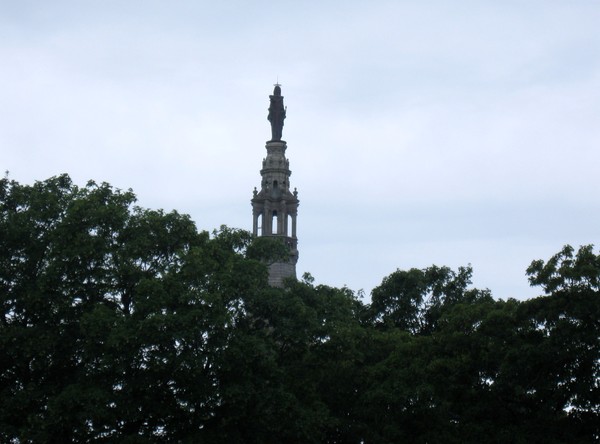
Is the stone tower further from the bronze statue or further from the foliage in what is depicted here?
the foliage

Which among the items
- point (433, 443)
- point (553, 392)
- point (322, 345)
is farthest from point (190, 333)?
point (553, 392)

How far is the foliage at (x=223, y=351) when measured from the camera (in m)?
39.8

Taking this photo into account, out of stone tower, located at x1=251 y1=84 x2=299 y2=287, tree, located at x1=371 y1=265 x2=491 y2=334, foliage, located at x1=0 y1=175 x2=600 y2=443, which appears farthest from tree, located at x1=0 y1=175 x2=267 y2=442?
stone tower, located at x1=251 y1=84 x2=299 y2=287

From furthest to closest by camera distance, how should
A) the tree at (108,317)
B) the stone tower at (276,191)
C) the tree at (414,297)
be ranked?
the stone tower at (276,191) → the tree at (414,297) → the tree at (108,317)

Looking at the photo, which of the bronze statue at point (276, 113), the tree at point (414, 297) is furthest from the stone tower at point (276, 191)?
the tree at point (414, 297)

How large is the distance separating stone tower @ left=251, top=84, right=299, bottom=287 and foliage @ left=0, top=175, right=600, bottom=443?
173 feet

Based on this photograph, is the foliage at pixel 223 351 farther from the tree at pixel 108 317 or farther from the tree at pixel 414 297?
the tree at pixel 414 297

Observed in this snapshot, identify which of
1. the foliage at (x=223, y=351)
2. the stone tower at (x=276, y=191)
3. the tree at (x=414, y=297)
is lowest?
the foliage at (x=223, y=351)

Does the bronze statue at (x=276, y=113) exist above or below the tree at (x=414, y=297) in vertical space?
above

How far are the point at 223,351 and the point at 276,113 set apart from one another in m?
64.2

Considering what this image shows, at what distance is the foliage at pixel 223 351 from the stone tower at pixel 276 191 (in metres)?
52.8

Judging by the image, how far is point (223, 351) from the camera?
4006 centimetres

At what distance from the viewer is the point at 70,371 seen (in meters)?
42.1

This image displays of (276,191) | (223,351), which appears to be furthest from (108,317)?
(276,191)
